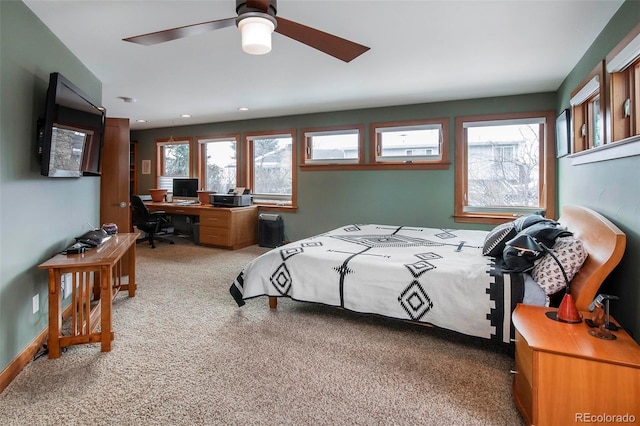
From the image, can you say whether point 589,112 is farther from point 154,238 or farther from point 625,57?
point 154,238

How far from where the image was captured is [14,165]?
200cm

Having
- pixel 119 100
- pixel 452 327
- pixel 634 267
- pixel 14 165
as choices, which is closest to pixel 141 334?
pixel 14 165

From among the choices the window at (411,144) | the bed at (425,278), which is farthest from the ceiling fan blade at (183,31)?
the window at (411,144)

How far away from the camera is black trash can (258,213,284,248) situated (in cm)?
571

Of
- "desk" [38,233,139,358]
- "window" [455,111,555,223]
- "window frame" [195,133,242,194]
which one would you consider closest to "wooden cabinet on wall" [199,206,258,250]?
"window frame" [195,133,242,194]

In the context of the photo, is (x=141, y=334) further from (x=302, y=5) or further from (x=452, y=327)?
(x=302, y=5)

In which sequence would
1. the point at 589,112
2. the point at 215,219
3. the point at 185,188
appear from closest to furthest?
the point at 589,112
the point at 215,219
the point at 185,188

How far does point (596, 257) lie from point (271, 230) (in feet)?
14.8

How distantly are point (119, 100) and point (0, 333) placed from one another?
3.71 metres

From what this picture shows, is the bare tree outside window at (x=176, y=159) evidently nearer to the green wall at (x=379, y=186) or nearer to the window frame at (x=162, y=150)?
the window frame at (x=162, y=150)

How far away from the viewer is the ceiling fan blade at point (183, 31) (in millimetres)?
1781

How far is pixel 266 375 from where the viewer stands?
1.94m

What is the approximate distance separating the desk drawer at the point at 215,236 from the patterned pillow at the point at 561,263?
14.4 ft

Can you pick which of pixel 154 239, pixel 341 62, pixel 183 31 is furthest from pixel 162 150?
pixel 183 31
